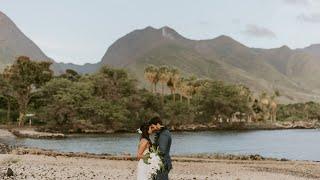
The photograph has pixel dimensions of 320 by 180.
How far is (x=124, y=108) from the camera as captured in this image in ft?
453

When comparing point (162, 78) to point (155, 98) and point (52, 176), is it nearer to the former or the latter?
point (155, 98)

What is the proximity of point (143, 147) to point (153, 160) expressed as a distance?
0.53m

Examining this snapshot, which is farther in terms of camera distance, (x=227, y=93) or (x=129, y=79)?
(x=227, y=93)

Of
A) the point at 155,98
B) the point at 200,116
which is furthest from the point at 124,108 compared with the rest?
the point at 200,116

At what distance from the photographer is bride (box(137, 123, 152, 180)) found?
1636cm

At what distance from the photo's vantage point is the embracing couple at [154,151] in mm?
16281

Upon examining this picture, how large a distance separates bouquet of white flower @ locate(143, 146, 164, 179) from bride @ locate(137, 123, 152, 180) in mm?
114

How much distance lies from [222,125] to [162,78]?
25.5m

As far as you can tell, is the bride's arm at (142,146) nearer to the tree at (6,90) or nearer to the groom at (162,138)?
the groom at (162,138)

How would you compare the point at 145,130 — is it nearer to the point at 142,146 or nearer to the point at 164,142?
the point at 142,146

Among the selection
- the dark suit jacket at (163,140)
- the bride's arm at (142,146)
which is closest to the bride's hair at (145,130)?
the bride's arm at (142,146)

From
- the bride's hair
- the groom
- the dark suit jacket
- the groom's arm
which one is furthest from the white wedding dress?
the bride's hair

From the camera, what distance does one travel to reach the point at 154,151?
1677 cm

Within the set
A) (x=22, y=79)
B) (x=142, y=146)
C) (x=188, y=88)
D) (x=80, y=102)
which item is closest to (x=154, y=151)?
(x=142, y=146)
